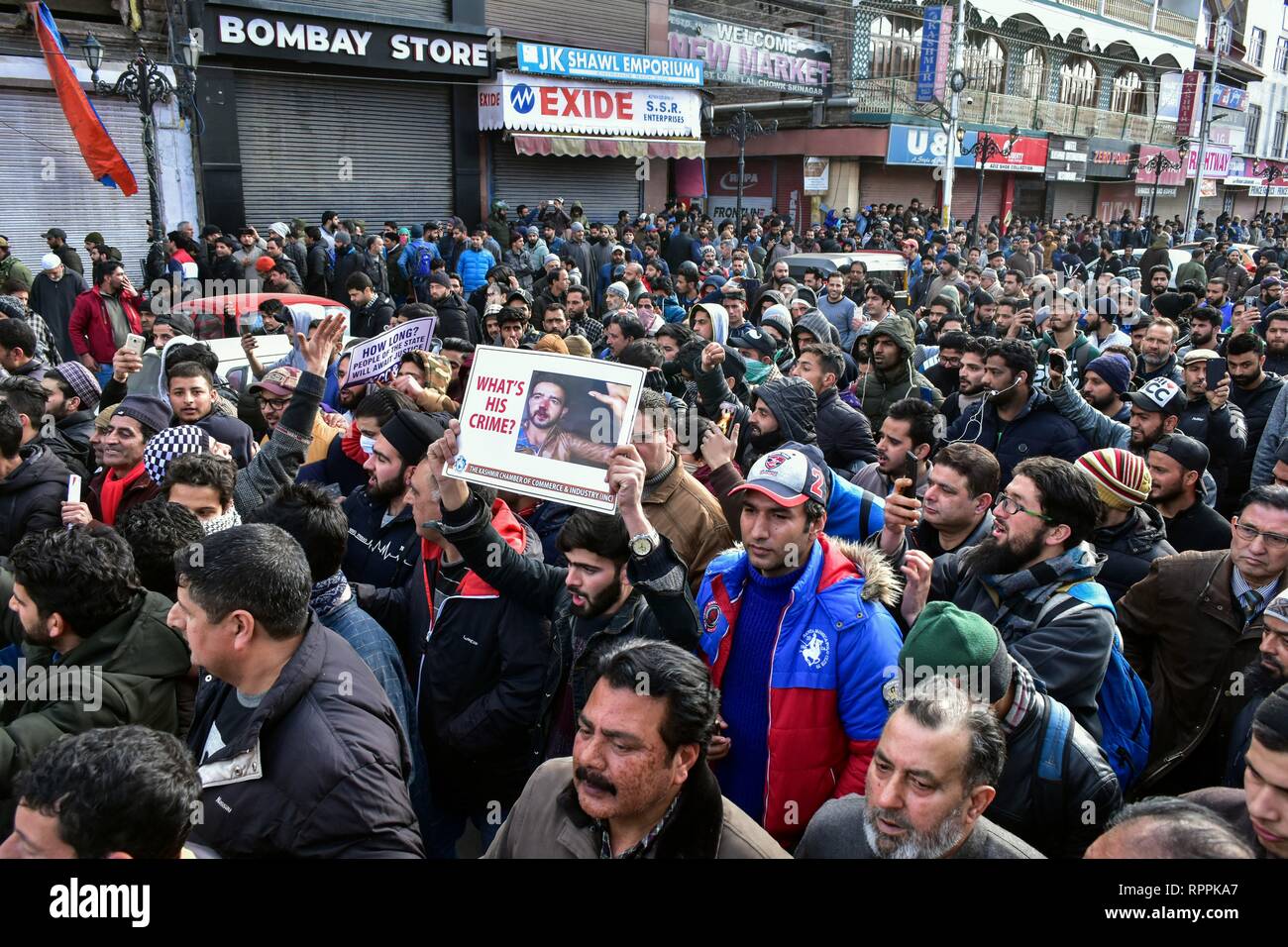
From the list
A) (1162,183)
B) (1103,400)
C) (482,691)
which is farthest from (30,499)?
(1162,183)

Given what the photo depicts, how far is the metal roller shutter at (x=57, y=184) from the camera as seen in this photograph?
15.0 metres

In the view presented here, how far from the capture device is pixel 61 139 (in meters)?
15.5

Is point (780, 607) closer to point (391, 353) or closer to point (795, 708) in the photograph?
point (795, 708)

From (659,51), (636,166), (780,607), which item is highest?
(659,51)

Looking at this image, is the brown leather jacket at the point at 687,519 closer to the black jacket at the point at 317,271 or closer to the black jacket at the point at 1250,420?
the black jacket at the point at 1250,420

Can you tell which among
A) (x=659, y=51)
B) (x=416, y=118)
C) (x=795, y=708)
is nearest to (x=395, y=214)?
(x=416, y=118)

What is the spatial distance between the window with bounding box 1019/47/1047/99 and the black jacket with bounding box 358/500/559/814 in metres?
39.0

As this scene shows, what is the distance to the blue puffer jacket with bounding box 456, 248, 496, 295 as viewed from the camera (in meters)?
14.9

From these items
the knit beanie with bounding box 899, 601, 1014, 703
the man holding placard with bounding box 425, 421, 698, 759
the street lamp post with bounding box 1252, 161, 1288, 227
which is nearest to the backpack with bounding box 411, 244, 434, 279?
the man holding placard with bounding box 425, 421, 698, 759

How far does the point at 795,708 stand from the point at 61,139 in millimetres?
17113

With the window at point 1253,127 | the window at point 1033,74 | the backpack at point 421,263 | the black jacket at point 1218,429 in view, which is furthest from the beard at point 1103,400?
the window at point 1253,127

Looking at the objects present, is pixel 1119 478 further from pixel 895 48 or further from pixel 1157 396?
pixel 895 48

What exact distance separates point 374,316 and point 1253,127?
57336mm

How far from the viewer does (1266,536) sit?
11.6 ft
